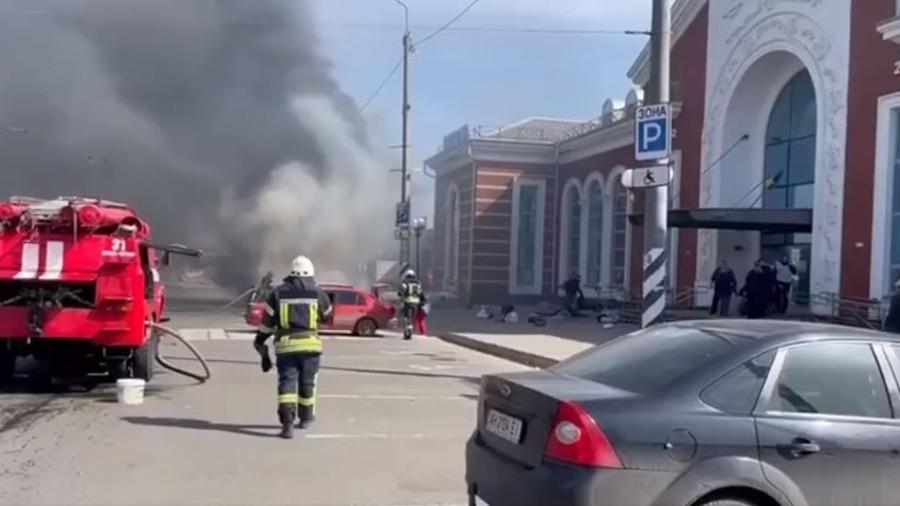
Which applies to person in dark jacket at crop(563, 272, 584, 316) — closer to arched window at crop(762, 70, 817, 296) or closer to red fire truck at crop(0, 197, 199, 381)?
arched window at crop(762, 70, 817, 296)

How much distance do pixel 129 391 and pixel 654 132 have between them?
631 cm

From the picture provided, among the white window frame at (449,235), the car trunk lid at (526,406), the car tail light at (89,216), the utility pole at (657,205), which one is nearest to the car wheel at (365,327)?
the utility pole at (657,205)

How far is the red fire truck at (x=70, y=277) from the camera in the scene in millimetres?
10734

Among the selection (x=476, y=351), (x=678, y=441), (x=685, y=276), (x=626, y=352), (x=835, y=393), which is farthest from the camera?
(x=685, y=276)

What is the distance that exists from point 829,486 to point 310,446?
4.80m

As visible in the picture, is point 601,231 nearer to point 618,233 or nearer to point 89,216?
point 618,233

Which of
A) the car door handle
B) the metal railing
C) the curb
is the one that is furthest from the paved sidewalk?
the car door handle

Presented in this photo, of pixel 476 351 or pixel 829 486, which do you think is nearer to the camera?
pixel 829 486

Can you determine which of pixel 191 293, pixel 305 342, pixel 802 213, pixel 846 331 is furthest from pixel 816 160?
pixel 191 293

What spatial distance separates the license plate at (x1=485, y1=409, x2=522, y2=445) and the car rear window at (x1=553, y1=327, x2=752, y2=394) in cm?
47

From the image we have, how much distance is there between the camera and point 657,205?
444 inches

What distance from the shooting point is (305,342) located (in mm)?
8562

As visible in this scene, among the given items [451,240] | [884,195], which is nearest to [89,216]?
[884,195]

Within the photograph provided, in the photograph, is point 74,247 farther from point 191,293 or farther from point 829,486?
point 191,293
